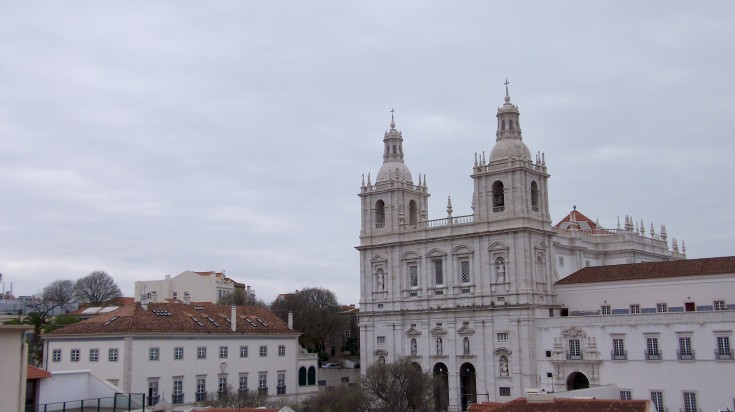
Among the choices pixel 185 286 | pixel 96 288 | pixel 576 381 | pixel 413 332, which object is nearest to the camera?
pixel 576 381

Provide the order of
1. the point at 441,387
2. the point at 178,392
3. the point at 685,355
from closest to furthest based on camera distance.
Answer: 1. the point at 685,355
2. the point at 178,392
3. the point at 441,387

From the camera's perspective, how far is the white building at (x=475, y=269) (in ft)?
204

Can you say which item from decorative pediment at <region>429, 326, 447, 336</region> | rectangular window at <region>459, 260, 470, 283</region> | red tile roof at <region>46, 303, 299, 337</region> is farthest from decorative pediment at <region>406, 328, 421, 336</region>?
red tile roof at <region>46, 303, 299, 337</region>

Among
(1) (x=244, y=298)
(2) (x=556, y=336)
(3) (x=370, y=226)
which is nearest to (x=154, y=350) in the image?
(3) (x=370, y=226)

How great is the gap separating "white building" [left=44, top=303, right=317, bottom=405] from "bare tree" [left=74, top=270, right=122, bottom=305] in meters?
58.8

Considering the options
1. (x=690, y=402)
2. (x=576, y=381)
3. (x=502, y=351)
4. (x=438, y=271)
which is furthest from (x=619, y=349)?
(x=438, y=271)

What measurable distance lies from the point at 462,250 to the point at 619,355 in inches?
612

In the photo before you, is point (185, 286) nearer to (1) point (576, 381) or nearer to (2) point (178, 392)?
(2) point (178, 392)

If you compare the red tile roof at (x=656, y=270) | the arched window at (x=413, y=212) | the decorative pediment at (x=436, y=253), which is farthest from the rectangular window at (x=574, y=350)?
the arched window at (x=413, y=212)

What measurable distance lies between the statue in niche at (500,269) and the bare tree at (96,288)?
74.1 m

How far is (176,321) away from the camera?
199ft

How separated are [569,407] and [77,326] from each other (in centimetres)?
3979

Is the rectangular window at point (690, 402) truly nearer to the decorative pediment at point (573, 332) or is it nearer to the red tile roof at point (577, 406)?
the decorative pediment at point (573, 332)

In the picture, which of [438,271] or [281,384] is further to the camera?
[438,271]
